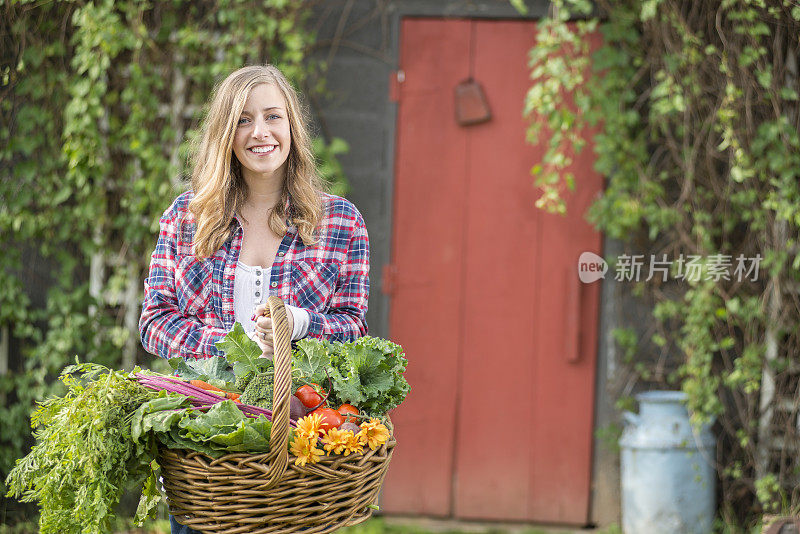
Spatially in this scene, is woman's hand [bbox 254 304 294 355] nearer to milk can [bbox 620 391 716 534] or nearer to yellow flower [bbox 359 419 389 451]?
yellow flower [bbox 359 419 389 451]

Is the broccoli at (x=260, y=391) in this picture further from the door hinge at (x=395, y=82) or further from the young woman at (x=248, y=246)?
the door hinge at (x=395, y=82)

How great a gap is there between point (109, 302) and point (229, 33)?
4.86 feet

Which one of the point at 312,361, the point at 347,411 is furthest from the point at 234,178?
the point at 347,411

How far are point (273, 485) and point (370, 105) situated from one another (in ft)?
10.1

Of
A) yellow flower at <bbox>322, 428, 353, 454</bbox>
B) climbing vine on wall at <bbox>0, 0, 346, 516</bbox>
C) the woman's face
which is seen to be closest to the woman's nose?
the woman's face

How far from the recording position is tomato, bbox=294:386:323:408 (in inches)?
69.5

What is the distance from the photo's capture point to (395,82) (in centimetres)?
436

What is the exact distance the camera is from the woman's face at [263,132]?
6.82 feet

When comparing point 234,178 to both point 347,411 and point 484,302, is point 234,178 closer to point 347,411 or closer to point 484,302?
point 347,411

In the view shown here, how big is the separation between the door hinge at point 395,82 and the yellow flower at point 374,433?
291 centimetres

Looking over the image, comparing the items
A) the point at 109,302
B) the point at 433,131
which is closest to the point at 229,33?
the point at 433,131

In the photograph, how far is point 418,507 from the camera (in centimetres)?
440

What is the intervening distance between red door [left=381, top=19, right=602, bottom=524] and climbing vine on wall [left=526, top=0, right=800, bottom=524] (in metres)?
0.19

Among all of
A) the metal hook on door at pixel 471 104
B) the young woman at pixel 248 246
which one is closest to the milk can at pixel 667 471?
the metal hook on door at pixel 471 104
